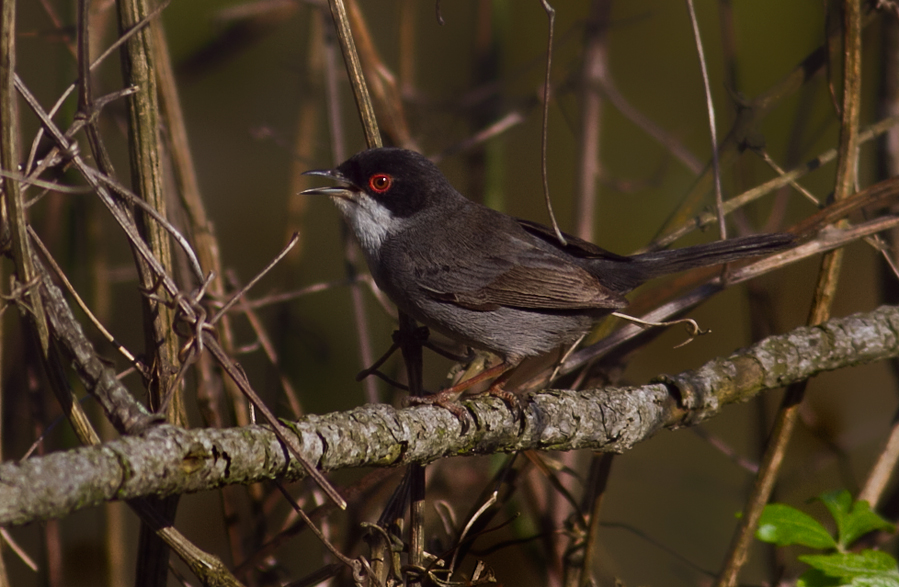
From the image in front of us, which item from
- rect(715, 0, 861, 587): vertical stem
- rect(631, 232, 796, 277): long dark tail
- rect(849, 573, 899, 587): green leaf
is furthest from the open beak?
rect(849, 573, 899, 587): green leaf

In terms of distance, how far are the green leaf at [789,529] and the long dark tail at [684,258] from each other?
1.02 metres

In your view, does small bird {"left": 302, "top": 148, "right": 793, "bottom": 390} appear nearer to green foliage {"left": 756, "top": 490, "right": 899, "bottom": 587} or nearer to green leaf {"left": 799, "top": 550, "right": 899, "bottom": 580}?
green foliage {"left": 756, "top": 490, "right": 899, "bottom": 587}

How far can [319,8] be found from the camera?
4.06 metres

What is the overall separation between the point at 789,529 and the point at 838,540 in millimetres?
219

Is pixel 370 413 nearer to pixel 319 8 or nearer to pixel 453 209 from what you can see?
pixel 453 209

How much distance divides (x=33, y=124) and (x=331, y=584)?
3802mm

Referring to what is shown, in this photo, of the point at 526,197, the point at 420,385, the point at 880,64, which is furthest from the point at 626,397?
the point at 526,197

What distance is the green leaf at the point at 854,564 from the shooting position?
2410mm

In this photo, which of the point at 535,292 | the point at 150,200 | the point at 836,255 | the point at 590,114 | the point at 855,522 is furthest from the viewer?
the point at 590,114

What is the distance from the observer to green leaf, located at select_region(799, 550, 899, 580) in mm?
2410

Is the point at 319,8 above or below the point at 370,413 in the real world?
above

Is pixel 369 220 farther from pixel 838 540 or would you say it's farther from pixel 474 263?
pixel 838 540

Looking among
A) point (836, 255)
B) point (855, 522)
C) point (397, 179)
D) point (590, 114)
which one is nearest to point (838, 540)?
point (855, 522)

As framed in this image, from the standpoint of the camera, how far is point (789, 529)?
263 cm
